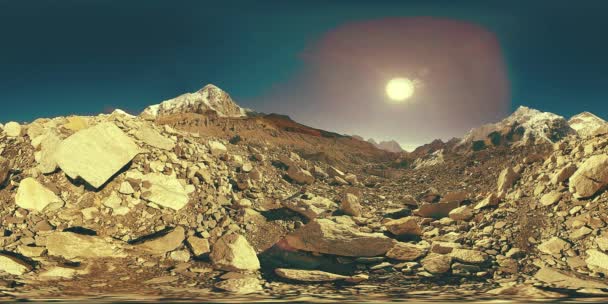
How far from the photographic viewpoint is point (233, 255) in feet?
30.6

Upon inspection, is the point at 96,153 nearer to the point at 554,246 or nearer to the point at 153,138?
the point at 153,138

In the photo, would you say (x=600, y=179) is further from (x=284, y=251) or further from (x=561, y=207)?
(x=284, y=251)

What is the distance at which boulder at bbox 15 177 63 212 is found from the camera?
1037cm

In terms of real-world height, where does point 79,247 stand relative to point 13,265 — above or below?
above

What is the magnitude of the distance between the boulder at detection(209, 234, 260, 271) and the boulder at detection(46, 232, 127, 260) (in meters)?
2.13

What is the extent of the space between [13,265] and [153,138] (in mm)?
6179

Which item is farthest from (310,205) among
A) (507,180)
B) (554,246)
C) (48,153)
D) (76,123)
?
(76,123)

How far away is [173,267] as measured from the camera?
356 inches

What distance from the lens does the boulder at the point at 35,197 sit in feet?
34.0

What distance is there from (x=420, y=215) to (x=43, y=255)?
37.3 feet

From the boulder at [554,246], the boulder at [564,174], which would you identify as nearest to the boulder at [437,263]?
the boulder at [554,246]

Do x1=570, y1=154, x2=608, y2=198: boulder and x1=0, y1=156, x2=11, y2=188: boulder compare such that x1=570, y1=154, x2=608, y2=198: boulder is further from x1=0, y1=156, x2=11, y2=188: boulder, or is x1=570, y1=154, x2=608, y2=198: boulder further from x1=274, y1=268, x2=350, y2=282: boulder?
x1=0, y1=156, x2=11, y2=188: boulder

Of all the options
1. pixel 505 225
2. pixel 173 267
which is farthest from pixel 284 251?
pixel 505 225

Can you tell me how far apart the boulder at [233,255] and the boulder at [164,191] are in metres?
2.19
